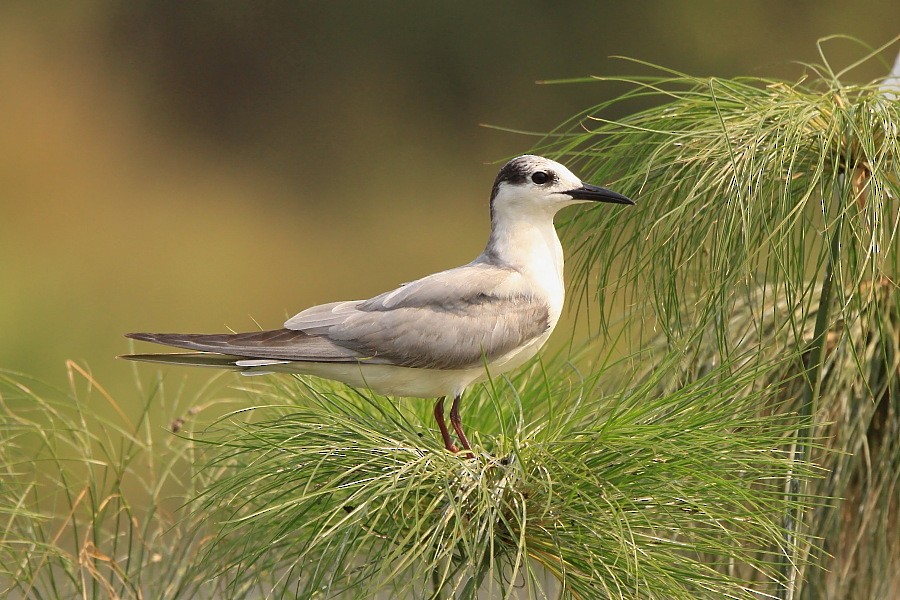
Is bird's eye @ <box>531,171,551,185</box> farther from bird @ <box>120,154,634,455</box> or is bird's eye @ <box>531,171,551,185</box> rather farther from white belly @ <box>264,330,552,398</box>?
white belly @ <box>264,330,552,398</box>

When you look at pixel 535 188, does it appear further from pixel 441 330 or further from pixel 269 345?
pixel 269 345

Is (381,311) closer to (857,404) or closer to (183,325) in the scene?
(857,404)

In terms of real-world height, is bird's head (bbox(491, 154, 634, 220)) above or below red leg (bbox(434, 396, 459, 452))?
above

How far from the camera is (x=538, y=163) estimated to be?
130 cm

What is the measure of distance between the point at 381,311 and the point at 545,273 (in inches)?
7.6

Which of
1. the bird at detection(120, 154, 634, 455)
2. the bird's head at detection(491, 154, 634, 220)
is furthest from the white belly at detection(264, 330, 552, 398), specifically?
the bird's head at detection(491, 154, 634, 220)

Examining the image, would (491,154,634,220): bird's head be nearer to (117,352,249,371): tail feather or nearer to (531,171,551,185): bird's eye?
(531,171,551,185): bird's eye

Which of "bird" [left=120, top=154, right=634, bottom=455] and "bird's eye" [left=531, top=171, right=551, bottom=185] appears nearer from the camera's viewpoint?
"bird" [left=120, top=154, right=634, bottom=455]

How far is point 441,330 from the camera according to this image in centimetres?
124

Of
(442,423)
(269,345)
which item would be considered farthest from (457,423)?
(269,345)

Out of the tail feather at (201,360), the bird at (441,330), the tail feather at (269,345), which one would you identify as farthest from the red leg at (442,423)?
the tail feather at (201,360)

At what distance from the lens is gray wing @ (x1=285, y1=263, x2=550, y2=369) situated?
1218 mm

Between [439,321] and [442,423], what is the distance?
0.11m

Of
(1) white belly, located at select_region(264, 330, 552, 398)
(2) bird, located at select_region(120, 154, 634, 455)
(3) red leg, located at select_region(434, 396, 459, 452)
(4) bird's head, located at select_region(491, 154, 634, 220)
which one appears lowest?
(3) red leg, located at select_region(434, 396, 459, 452)
